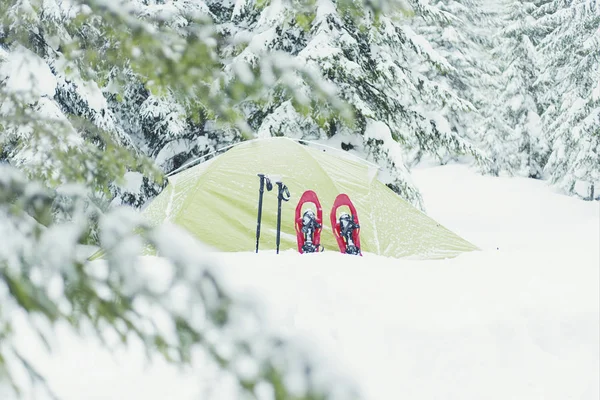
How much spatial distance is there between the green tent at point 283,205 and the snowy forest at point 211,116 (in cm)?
63

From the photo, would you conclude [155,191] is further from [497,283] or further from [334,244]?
[497,283]

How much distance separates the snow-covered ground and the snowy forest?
23.3 inches

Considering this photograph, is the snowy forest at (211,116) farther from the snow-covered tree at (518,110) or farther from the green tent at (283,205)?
the green tent at (283,205)

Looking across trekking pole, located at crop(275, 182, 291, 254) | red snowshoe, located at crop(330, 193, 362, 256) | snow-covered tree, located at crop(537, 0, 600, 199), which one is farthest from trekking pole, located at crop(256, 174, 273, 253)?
snow-covered tree, located at crop(537, 0, 600, 199)

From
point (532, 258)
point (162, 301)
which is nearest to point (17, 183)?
point (162, 301)

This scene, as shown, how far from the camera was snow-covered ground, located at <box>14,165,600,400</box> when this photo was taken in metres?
3.53

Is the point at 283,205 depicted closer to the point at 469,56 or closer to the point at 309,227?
the point at 309,227

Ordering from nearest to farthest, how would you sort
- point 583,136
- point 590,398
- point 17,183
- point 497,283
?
point 17,183 → point 590,398 → point 497,283 → point 583,136

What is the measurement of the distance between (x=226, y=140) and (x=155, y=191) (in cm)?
155

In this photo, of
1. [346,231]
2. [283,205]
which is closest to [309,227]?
[346,231]

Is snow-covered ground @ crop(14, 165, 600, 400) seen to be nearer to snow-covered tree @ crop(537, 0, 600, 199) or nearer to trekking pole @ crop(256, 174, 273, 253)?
trekking pole @ crop(256, 174, 273, 253)

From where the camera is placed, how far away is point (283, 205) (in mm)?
7551

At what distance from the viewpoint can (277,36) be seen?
31.4 ft

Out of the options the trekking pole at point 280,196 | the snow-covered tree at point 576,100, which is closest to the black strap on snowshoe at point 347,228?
the trekking pole at point 280,196
